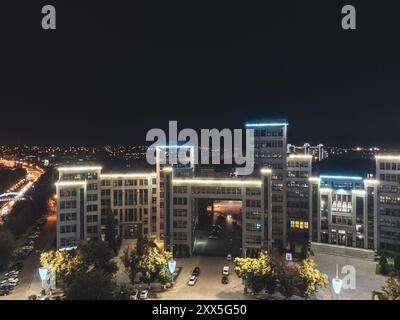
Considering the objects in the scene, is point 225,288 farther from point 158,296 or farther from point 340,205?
point 340,205

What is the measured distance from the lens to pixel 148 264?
27641 mm

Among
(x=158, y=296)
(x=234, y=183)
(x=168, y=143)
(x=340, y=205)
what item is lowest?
(x=158, y=296)

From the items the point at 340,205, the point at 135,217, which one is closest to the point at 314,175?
the point at 340,205

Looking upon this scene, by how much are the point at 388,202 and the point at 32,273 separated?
3328cm

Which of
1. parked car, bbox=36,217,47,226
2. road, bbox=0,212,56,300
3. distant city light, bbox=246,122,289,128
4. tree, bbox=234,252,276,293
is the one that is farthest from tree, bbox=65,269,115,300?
parked car, bbox=36,217,47,226

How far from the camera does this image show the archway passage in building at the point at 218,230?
38.9m

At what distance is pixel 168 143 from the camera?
4031 centimetres

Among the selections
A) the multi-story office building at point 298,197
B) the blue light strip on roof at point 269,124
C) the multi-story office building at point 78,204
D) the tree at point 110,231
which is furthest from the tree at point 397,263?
the multi-story office building at point 78,204

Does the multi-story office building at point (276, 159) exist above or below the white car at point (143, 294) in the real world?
above

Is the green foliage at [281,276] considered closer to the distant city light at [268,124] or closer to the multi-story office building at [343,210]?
the multi-story office building at [343,210]

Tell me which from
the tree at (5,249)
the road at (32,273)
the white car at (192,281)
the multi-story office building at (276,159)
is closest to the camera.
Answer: the road at (32,273)

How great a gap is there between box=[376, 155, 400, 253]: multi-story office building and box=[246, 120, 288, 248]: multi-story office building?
357 inches

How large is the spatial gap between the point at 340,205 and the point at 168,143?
1933 centimetres

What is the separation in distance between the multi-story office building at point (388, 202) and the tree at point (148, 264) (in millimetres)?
21471
